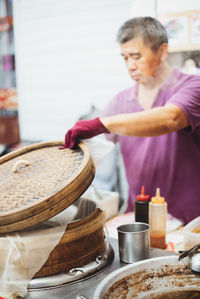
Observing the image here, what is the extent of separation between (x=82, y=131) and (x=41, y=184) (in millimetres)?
401

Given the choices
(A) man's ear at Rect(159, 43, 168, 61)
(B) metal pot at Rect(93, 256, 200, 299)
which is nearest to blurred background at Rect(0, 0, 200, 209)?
(A) man's ear at Rect(159, 43, 168, 61)

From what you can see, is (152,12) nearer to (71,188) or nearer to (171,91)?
(171,91)

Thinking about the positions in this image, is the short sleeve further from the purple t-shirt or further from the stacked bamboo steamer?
the stacked bamboo steamer

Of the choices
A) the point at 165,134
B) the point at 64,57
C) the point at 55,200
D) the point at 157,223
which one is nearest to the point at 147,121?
the point at 165,134

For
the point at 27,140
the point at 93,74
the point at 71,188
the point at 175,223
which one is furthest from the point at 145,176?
the point at 27,140

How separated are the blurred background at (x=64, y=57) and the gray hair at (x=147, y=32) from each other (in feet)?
0.51

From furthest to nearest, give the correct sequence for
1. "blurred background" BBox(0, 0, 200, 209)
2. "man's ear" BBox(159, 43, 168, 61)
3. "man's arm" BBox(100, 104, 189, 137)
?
"blurred background" BBox(0, 0, 200, 209)
"man's ear" BBox(159, 43, 168, 61)
"man's arm" BBox(100, 104, 189, 137)

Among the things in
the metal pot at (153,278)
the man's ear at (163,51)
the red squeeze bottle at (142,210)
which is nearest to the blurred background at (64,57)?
the man's ear at (163,51)

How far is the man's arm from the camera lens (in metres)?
1.80

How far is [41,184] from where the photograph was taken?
1.30 meters

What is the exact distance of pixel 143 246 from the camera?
1384 mm

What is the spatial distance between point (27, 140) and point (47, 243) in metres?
2.55

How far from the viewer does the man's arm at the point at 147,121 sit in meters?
1.80

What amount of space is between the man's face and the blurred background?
7.3 inches
